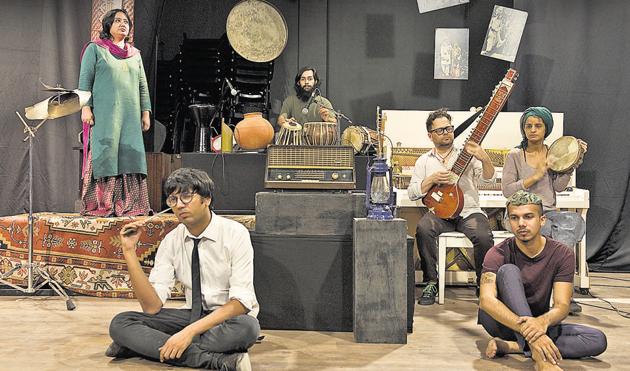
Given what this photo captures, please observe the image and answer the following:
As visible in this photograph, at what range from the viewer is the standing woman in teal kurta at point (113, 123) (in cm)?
542

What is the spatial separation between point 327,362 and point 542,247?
1.26m

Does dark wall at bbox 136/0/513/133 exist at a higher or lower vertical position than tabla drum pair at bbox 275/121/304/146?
higher

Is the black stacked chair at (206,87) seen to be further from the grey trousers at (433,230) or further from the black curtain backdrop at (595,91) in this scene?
the black curtain backdrop at (595,91)

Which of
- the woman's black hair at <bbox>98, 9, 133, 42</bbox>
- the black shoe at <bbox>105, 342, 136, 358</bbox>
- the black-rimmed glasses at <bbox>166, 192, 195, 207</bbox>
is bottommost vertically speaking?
the black shoe at <bbox>105, 342, 136, 358</bbox>

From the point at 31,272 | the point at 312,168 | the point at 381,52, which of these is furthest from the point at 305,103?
the point at 31,272

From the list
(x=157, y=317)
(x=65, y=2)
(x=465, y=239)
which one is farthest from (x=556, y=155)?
(x=65, y=2)

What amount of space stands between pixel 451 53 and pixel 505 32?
0.54 meters

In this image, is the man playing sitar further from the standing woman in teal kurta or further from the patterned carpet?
the standing woman in teal kurta

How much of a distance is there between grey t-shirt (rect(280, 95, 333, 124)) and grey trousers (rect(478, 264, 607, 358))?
2.55m

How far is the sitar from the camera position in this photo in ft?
17.2

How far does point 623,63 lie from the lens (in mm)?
6676

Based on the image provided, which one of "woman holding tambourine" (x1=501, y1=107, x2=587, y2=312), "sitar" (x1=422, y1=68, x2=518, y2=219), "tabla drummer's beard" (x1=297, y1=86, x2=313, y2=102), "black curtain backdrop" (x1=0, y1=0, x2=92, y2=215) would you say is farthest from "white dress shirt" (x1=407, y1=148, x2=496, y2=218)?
"black curtain backdrop" (x1=0, y1=0, x2=92, y2=215)

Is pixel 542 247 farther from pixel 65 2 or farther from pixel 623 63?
pixel 65 2

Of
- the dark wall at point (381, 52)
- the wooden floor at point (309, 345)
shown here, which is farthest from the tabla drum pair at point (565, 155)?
the dark wall at point (381, 52)
